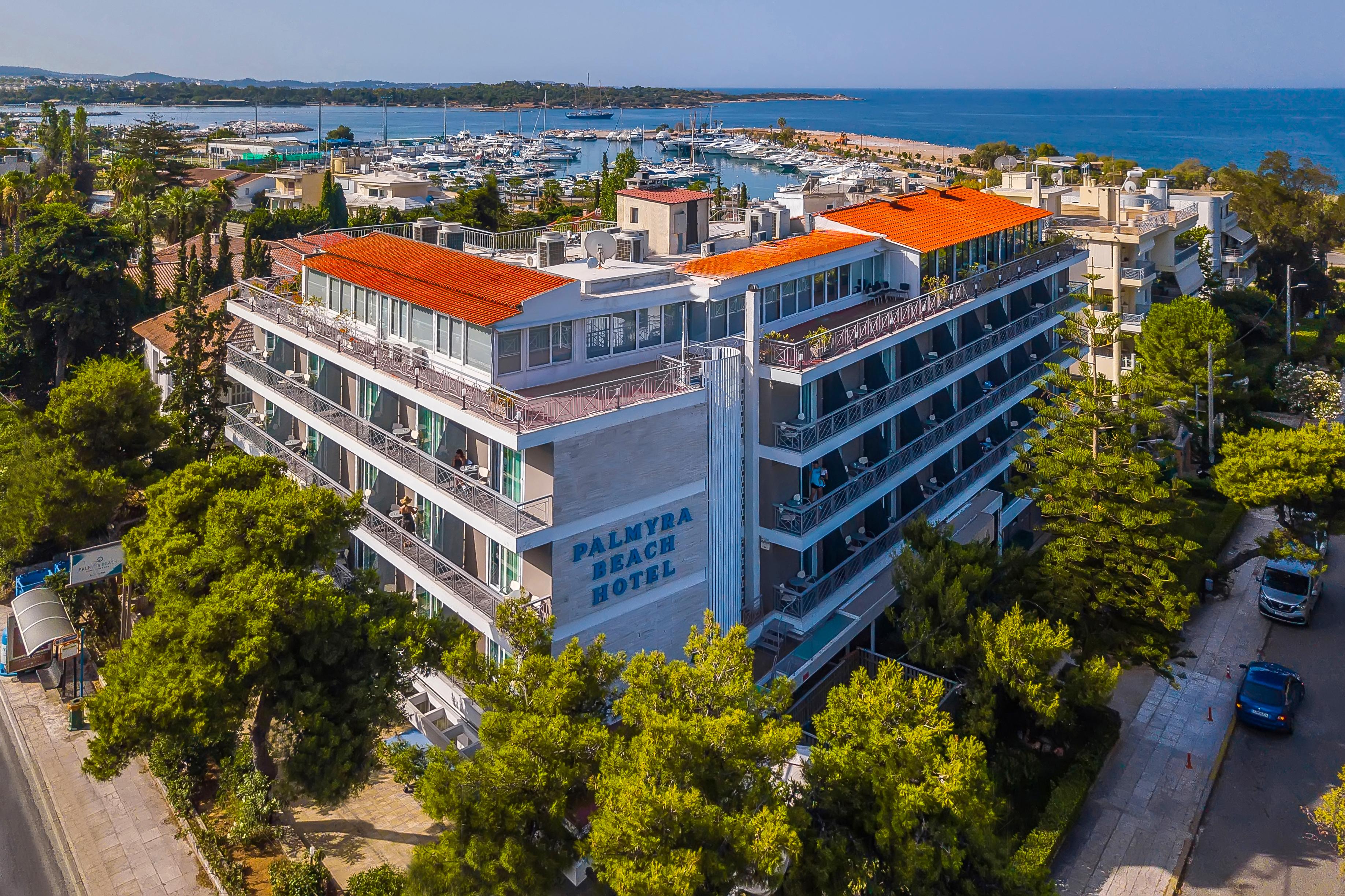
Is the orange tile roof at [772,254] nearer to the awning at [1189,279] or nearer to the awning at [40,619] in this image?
the awning at [40,619]

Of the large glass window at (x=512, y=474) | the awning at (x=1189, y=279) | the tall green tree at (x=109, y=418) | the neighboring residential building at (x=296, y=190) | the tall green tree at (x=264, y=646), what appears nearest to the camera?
the tall green tree at (x=264, y=646)

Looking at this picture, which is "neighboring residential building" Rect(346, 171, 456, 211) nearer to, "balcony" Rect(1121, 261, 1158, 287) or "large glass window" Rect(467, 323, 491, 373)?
"balcony" Rect(1121, 261, 1158, 287)

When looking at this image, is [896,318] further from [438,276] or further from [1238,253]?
[1238,253]

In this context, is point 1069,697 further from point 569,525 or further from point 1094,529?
point 569,525

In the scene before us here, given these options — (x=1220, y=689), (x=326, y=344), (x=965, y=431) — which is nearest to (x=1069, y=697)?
(x=1220, y=689)

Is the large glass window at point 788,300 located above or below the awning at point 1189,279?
below

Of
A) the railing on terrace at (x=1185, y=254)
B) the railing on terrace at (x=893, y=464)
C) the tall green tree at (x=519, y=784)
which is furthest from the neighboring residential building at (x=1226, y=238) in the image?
the tall green tree at (x=519, y=784)
